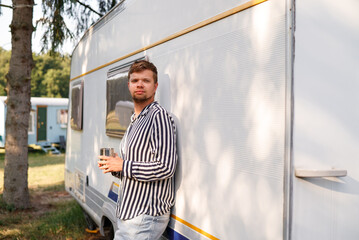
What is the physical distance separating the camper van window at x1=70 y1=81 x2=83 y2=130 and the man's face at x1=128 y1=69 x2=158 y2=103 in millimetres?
2651

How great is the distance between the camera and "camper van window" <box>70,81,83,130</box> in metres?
5.13

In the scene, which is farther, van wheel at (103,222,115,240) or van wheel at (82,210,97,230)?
van wheel at (82,210,97,230)

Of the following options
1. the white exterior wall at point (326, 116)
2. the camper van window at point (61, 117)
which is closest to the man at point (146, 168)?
the white exterior wall at point (326, 116)

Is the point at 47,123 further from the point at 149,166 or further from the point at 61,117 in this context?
the point at 149,166

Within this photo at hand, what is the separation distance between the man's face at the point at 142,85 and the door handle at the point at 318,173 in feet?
4.27

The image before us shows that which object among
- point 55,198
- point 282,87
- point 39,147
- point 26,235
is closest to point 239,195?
point 282,87

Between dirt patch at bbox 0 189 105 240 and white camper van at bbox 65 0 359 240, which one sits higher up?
white camper van at bbox 65 0 359 240

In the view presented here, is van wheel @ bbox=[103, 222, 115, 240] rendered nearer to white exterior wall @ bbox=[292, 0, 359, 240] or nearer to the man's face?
the man's face

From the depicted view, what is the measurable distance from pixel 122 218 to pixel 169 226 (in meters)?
0.37

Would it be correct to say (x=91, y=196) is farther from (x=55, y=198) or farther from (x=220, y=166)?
(x=55, y=198)

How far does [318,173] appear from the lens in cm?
165

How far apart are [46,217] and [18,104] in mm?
2076

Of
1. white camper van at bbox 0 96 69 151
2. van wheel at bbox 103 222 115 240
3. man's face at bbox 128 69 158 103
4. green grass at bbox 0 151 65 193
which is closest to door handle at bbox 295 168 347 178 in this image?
man's face at bbox 128 69 158 103

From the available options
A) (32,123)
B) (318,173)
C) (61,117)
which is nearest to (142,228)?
(318,173)
